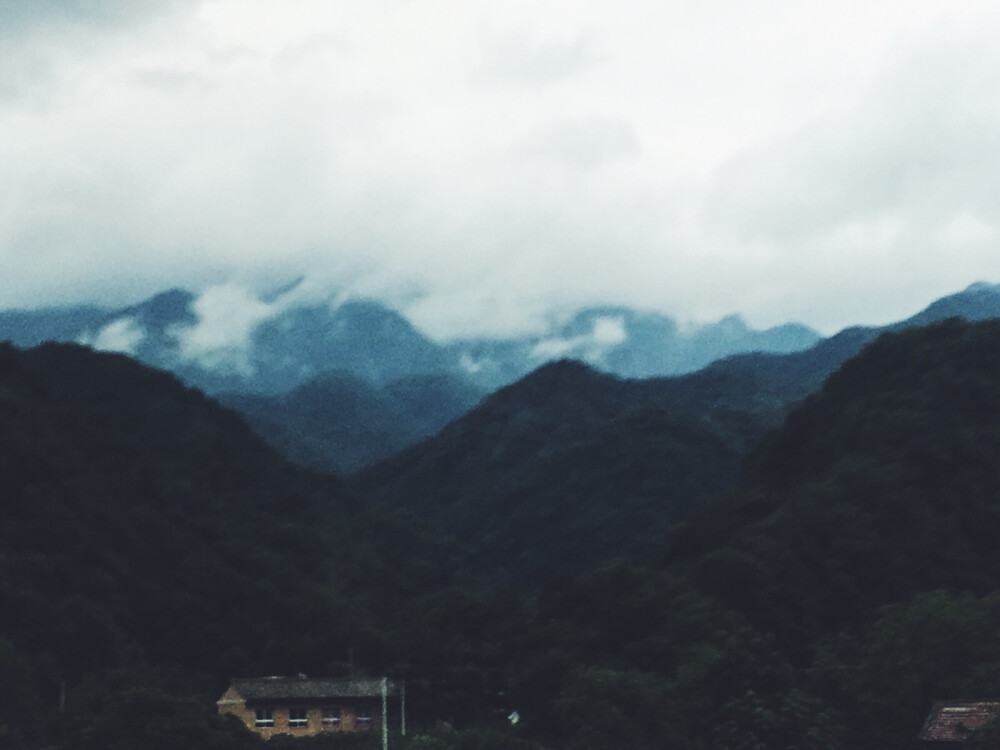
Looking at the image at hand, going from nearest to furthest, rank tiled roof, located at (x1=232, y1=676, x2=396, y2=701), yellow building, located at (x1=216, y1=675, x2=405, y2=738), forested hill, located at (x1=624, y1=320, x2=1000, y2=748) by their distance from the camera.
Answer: forested hill, located at (x1=624, y1=320, x2=1000, y2=748) < yellow building, located at (x1=216, y1=675, x2=405, y2=738) < tiled roof, located at (x1=232, y1=676, x2=396, y2=701)

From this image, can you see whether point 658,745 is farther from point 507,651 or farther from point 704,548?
point 704,548

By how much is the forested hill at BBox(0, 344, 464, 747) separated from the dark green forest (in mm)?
234

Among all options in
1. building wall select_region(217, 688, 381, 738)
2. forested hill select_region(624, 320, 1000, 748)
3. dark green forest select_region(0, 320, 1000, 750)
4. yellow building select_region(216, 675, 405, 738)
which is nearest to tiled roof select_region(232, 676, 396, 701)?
yellow building select_region(216, 675, 405, 738)

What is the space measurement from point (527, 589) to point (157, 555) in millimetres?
39409

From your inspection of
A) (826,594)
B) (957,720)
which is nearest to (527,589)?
(826,594)

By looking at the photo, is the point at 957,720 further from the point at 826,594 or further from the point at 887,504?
the point at 887,504

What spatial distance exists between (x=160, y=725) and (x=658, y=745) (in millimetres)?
22114

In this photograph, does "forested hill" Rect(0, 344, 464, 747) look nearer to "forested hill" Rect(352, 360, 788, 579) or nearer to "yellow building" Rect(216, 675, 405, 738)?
"yellow building" Rect(216, 675, 405, 738)

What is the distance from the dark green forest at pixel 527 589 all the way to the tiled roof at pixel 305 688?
327 cm

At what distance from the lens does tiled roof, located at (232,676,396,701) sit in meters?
79.2

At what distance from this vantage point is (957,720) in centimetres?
4553

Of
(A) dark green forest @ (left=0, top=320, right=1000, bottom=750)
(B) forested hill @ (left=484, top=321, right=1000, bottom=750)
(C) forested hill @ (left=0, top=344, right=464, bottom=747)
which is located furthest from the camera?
(C) forested hill @ (left=0, top=344, right=464, bottom=747)

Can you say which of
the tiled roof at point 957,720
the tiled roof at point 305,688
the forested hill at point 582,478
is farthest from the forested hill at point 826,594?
the forested hill at point 582,478

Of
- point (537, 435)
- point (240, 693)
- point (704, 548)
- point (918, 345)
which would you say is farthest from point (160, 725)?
point (537, 435)
